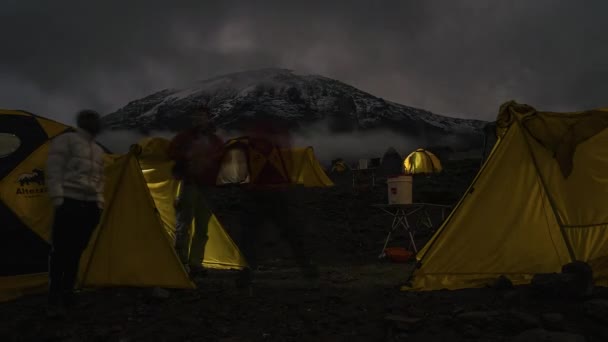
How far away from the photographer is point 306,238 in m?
10.9

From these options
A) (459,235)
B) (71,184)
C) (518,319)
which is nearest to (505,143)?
(459,235)

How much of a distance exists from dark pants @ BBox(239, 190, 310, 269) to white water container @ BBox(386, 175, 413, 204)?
298 centimetres

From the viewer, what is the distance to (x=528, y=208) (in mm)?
4977

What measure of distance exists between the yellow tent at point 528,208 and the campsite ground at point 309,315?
0.37 metres

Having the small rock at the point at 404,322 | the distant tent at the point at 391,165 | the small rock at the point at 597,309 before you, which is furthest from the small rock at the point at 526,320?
the distant tent at the point at 391,165

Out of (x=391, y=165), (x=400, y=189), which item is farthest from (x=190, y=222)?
(x=391, y=165)

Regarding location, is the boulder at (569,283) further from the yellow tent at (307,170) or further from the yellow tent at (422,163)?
the yellow tent at (422,163)

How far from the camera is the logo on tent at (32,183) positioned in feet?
16.8

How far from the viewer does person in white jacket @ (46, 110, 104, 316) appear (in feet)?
14.0

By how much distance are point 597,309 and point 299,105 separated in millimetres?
118326

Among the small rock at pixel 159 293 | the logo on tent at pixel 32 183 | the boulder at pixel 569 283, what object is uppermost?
the logo on tent at pixel 32 183

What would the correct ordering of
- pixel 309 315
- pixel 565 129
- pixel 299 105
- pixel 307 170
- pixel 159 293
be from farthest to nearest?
pixel 299 105
pixel 307 170
pixel 565 129
pixel 159 293
pixel 309 315

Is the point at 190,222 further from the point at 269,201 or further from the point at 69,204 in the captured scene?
the point at 69,204

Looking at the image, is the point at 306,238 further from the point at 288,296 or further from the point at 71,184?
the point at 71,184
